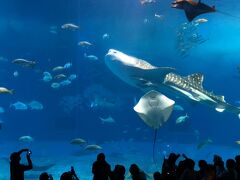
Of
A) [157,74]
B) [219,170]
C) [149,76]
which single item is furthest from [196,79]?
[219,170]

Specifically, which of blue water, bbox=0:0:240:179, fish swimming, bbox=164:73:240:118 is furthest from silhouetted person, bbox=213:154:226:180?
blue water, bbox=0:0:240:179

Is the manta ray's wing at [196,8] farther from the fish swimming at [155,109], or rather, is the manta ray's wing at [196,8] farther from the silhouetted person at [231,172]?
the fish swimming at [155,109]

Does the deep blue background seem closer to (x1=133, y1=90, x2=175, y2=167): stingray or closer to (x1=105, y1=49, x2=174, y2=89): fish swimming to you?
(x1=105, y1=49, x2=174, y2=89): fish swimming

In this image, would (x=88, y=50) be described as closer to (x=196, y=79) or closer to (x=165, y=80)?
(x=165, y=80)

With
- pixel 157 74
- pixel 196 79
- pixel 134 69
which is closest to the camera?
pixel 157 74

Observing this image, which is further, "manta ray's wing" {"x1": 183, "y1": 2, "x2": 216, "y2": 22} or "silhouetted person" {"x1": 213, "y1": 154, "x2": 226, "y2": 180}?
"manta ray's wing" {"x1": 183, "y1": 2, "x2": 216, "y2": 22}

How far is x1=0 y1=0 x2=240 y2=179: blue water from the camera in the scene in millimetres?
25219

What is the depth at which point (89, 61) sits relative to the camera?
98.6ft

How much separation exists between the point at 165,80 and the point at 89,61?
20.2 m

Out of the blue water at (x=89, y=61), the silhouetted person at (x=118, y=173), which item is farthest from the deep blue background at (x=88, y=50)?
the silhouetted person at (x=118, y=173)

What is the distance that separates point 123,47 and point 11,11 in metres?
13.7

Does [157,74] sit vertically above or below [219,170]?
above

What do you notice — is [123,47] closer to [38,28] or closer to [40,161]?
[38,28]

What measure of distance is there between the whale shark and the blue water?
42.5 feet
